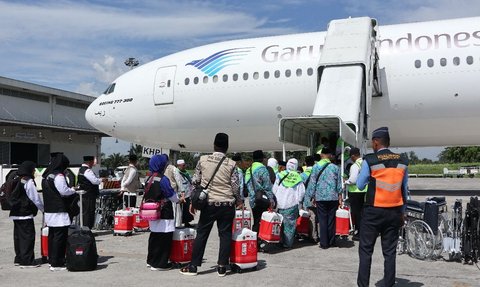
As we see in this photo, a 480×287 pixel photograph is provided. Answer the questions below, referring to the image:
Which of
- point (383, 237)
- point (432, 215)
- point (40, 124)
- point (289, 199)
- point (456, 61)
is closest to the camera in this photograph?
point (383, 237)

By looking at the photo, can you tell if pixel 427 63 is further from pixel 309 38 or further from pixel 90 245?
pixel 90 245

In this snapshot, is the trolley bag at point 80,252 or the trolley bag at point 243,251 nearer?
the trolley bag at point 243,251

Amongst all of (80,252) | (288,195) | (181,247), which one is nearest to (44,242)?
(80,252)

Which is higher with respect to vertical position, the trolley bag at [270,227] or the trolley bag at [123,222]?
the trolley bag at [270,227]

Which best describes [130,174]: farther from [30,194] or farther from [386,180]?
[386,180]

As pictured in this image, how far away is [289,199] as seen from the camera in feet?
27.6

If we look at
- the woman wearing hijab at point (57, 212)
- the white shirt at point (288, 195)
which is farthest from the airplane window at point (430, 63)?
the woman wearing hijab at point (57, 212)

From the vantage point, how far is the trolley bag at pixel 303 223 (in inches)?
360

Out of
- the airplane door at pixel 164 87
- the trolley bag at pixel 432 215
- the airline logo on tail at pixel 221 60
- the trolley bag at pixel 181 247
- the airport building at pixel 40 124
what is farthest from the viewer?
the airport building at pixel 40 124

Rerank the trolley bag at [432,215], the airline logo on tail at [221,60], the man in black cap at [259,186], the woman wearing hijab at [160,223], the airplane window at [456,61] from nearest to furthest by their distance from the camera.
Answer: the woman wearing hijab at [160,223], the trolley bag at [432,215], the man in black cap at [259,186], the airplane window at [456,61], the airline logo on tail at [221,60]

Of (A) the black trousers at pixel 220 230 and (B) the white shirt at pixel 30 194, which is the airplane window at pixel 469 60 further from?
(B) the white shirt at pixel 30 194

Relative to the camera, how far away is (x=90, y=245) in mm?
7098

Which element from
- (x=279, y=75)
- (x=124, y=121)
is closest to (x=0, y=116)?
(x=124, y=121)

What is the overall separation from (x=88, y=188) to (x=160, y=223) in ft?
11.6
